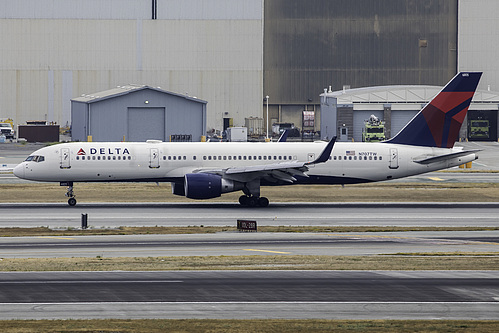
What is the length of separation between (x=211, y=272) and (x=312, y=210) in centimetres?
2214

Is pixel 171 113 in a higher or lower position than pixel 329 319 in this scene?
higher

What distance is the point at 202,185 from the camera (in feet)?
162

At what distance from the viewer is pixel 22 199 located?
5512 centimetres

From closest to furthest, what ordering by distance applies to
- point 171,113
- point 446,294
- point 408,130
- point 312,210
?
1. point 446,294
2. point 312,210
3. point 408,130
4. point 171,113

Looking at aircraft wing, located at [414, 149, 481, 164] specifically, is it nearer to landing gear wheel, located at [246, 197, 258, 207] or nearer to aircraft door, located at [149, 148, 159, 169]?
landing gear wheel, located at [246, 197, 258, 207]

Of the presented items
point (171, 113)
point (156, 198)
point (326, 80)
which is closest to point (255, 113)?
point (326, 80)

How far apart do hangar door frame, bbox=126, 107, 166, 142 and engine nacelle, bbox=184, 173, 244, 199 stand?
184 ft

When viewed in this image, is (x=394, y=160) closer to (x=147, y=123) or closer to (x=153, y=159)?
(x=153, y=159)

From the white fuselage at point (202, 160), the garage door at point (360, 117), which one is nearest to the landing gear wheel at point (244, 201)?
the white fuselage at point (202, 160)

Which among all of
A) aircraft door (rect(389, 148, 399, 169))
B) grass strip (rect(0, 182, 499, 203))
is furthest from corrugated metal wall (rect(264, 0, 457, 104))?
aircraft door (rect(389, 148, 399, 169))

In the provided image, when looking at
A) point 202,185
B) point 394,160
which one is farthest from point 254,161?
point 394,160

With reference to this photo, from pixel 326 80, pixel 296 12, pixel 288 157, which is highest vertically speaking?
pixel 296 12

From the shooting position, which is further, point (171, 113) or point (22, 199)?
point (171, 113)

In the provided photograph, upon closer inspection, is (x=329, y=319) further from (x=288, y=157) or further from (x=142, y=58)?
(x=142, y=58)
